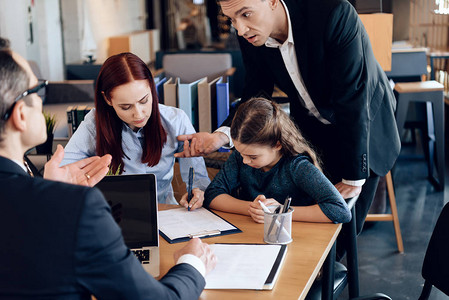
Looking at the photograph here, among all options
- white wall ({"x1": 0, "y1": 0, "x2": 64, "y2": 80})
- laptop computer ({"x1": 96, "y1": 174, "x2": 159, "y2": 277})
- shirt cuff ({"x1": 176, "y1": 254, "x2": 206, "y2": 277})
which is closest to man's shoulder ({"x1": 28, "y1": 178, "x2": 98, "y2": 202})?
shirt cuff ({"x1": 176, "y1": 254, "x2": 206, "y2": 277})

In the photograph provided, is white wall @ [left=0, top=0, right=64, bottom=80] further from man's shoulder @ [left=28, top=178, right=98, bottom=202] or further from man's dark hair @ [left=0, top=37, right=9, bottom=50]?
man's shoulder @ [left=28, top=178, right=98, bottom=202]

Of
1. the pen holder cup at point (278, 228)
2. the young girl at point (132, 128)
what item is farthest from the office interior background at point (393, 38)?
the pen holder cup at point (278, 228)

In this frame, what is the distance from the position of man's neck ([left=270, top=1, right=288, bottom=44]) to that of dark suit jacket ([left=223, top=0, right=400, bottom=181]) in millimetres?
29

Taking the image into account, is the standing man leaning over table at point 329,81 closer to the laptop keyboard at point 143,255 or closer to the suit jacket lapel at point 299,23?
the suit jacket lapel at point 299,23

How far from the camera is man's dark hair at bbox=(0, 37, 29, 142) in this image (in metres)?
0.98

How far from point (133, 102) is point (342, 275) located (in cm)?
100

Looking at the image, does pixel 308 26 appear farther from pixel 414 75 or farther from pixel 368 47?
pixel 414 75

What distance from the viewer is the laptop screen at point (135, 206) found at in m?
1.53

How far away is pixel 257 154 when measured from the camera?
186cm

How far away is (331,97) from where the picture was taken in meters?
2.03

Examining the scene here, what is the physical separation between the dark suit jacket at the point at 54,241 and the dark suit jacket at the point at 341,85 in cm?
114

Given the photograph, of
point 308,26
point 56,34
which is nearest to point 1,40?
point 308,26

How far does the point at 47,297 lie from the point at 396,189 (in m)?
3.82

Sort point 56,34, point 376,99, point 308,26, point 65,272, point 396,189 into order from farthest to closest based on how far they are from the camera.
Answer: point 56,34
point 396,189
point 376,99
point 308,26
point 65,272
